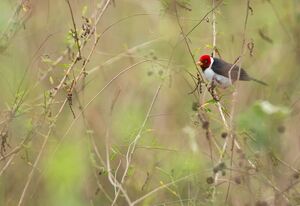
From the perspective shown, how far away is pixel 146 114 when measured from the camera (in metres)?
4.84

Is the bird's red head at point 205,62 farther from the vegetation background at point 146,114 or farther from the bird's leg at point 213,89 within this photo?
the bird's leg at point 213,89

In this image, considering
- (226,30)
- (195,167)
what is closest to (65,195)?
(195,167)

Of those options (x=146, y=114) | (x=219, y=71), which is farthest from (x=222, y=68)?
(x=146, y=114)

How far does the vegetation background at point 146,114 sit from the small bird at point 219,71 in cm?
11

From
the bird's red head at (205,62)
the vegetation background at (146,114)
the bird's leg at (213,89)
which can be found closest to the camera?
the vegetation background at (146,114)

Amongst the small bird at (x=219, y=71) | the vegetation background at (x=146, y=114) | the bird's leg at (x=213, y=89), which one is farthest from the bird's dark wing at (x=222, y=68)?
the bird's leg at (x=213, y=89)

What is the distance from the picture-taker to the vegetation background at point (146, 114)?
3.32m

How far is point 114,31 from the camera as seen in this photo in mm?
6164

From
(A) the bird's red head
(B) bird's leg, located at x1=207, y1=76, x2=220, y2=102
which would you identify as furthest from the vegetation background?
(A) the bird's red head

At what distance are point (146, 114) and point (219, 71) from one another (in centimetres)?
65

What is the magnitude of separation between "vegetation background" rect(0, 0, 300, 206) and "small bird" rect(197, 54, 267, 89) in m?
0.11

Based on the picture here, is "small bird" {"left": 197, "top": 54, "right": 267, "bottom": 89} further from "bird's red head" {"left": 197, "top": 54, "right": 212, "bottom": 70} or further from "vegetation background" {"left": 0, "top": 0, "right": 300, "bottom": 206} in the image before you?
"vegetation background" {"left": 0, "top": 0, "right": 300, "bottom": 206}

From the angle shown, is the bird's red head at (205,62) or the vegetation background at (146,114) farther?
the bird's red head at (205,62)

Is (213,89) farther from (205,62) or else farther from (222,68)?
(205,62)
